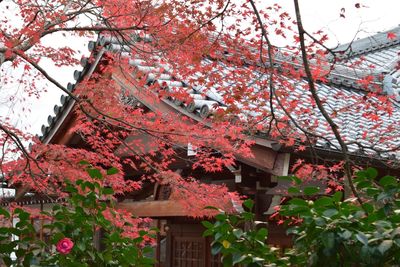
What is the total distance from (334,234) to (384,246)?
209 mm

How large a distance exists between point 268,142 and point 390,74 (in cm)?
612

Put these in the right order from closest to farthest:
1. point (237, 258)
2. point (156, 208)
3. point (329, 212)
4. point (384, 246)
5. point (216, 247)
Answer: point (384, 246) → point (329, 212) → point (237, 258) → point (216, 247) → point (156, 208)

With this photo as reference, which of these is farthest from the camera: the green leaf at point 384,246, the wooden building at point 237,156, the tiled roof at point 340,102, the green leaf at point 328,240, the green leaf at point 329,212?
the tiled roof at point 340,102

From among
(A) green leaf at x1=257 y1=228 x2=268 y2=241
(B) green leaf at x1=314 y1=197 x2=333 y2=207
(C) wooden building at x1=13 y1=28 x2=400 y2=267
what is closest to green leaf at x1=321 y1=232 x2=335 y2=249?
(B) green leaf at x1=314 y1=197 x2=333 y2=207

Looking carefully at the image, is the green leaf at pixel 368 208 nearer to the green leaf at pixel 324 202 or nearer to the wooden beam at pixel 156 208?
the green leaf at pixel 324 202

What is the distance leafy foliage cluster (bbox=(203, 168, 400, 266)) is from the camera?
255 cm

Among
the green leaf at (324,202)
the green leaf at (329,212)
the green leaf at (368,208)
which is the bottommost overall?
the green leaf at (329,212)

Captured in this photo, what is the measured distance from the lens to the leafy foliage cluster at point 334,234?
2547mm

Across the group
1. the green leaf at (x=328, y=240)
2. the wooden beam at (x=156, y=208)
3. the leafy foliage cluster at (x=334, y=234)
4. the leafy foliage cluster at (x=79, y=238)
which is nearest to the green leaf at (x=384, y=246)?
the leafy foliage cluster at (x=334, y=234)

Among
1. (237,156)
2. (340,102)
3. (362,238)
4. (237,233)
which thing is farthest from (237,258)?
(340,102)

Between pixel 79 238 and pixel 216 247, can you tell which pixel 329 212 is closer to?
pixel 216 247

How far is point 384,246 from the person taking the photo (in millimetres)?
2484

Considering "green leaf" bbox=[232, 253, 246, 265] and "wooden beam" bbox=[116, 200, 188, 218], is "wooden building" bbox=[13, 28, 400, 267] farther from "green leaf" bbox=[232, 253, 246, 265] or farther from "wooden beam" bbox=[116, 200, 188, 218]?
"green leaf" bbox=[232, 253, 246, 265]

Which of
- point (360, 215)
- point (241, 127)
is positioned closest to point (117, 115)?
point (241, 127)
